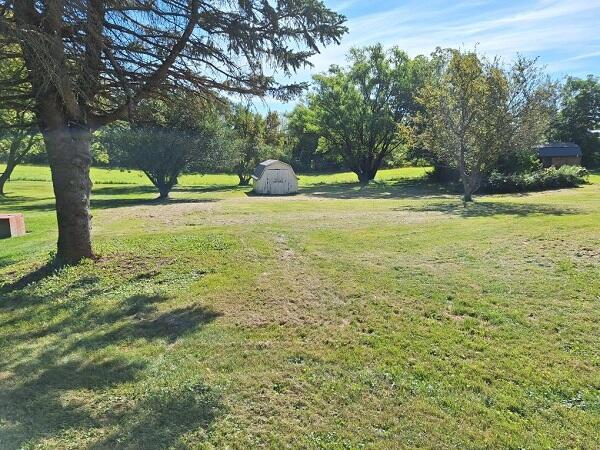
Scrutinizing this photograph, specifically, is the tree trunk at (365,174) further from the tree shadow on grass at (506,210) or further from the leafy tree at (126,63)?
the leafy tree at (126,63)

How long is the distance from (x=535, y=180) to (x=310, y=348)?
94.5 feet

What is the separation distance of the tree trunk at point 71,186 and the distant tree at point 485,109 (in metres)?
16.7

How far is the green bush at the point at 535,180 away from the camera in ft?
93.7

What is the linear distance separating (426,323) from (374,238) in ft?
17.7

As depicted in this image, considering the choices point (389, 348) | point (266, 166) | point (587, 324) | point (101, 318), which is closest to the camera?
point (389, 348)

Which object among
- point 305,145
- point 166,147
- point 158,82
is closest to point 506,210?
point 158,82

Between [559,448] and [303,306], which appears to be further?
[303,306]

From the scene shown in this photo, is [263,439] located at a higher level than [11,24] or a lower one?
lower

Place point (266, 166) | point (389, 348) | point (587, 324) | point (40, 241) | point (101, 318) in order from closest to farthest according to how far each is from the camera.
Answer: point (389, 348), point (587, 324), point (101, 318), point (40, 241), point (266, 166)

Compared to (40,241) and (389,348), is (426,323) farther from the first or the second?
(40,241)

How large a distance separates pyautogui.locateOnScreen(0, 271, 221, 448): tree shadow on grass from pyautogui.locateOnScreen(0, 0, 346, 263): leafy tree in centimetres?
257

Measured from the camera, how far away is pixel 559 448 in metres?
3.07

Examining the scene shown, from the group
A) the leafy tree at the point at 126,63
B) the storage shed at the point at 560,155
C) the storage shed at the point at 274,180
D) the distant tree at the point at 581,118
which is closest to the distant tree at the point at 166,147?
the storage shed at the point at 274,180

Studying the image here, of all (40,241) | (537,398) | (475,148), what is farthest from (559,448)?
(475,148)
